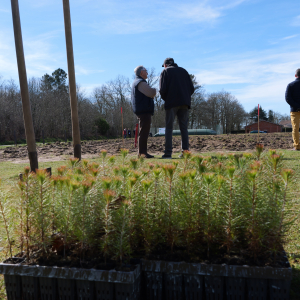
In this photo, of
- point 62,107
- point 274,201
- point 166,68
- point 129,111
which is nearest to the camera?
point 274,201

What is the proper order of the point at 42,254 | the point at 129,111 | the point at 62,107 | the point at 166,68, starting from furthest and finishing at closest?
the point at 129,111 < the point at 62,107 < the point at 166,68 < the point at 42,254

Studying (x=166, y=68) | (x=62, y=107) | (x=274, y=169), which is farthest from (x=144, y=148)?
(x=62, y=107)

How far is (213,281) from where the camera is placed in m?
1.86

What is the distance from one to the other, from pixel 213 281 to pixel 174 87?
5880 mm

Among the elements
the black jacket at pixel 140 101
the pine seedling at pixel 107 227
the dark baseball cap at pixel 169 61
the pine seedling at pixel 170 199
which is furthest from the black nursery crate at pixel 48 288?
the dark baseball cap at pixel 169 61

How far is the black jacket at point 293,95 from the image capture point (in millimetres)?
8953

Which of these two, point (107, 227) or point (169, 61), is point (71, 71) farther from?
point (107, 227)

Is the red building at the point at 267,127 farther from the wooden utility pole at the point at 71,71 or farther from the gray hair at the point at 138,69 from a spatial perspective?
the wooden utility pole at the point at 71,71

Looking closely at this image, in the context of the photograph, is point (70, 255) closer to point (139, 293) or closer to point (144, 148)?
point (139, 293)

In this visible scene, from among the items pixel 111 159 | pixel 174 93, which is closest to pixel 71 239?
pixel 111 159

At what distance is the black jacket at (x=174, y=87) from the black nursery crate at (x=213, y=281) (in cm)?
568

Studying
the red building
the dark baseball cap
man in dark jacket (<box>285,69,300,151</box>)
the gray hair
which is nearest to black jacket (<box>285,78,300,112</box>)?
man in dark jacket (<box>285,69,300,151</box>)

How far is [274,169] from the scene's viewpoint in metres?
2.14

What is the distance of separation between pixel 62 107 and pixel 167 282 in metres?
52.4
